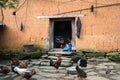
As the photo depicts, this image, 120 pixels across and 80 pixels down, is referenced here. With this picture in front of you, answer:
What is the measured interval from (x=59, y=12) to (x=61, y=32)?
1.51 metres

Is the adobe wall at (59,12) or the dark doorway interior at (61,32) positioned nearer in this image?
the adobe wall at (59,12)

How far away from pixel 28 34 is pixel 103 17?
4.11 m

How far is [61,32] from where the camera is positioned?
50.8 ft

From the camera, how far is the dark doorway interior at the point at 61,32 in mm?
15000

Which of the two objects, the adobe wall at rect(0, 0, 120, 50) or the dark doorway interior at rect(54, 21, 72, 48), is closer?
the adobe wall at rect(0, 0, 120, 50)

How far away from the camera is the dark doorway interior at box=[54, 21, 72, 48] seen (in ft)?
49.2

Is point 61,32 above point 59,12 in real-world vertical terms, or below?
below

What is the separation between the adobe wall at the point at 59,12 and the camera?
13.8 metres

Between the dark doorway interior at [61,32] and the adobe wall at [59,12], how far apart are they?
0.80m

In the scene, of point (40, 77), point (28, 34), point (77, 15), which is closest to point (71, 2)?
point (77, 15)

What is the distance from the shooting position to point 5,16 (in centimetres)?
1515

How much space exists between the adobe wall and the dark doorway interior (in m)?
0.80

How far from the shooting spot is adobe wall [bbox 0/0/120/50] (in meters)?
13.8

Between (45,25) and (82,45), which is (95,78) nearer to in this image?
(82,45)
